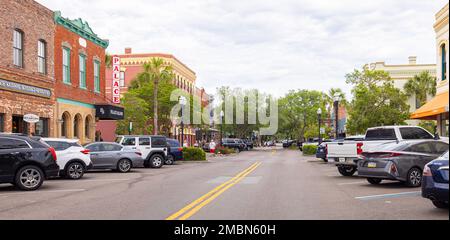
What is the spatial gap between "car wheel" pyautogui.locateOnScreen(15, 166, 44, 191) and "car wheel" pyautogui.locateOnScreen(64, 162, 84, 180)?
148 inches

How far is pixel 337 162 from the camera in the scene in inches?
749

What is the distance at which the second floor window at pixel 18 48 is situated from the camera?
1013 inches

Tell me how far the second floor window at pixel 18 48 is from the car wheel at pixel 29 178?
41.7ft

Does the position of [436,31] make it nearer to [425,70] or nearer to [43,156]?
[43,156]

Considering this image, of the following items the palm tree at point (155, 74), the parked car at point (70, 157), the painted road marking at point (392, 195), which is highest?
the palm tree at point (155, 74)

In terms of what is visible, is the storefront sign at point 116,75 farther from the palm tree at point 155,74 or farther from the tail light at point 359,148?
the tail light at point 359,148

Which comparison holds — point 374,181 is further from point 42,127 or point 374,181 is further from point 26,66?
point 42,127

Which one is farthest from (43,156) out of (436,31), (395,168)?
(436,31)

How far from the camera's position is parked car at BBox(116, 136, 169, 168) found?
1022 inches

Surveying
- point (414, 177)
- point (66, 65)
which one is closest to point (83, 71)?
point (66, 65)

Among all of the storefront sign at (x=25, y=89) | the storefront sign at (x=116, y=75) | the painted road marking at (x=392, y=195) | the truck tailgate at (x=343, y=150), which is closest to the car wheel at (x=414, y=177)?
the painted road marking at (x=392, y=195)

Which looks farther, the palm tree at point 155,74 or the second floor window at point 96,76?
the palm tree at point 155,74

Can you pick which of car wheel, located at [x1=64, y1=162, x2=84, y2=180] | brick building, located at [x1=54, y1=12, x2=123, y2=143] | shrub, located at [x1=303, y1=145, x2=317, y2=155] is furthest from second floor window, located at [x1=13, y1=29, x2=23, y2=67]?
shrub, located at [x1=303, y1=145, x2=317, y2=155]

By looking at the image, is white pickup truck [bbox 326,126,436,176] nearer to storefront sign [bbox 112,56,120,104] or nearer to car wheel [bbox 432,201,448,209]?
A: car wheel [bbox 432,201,448,209]
